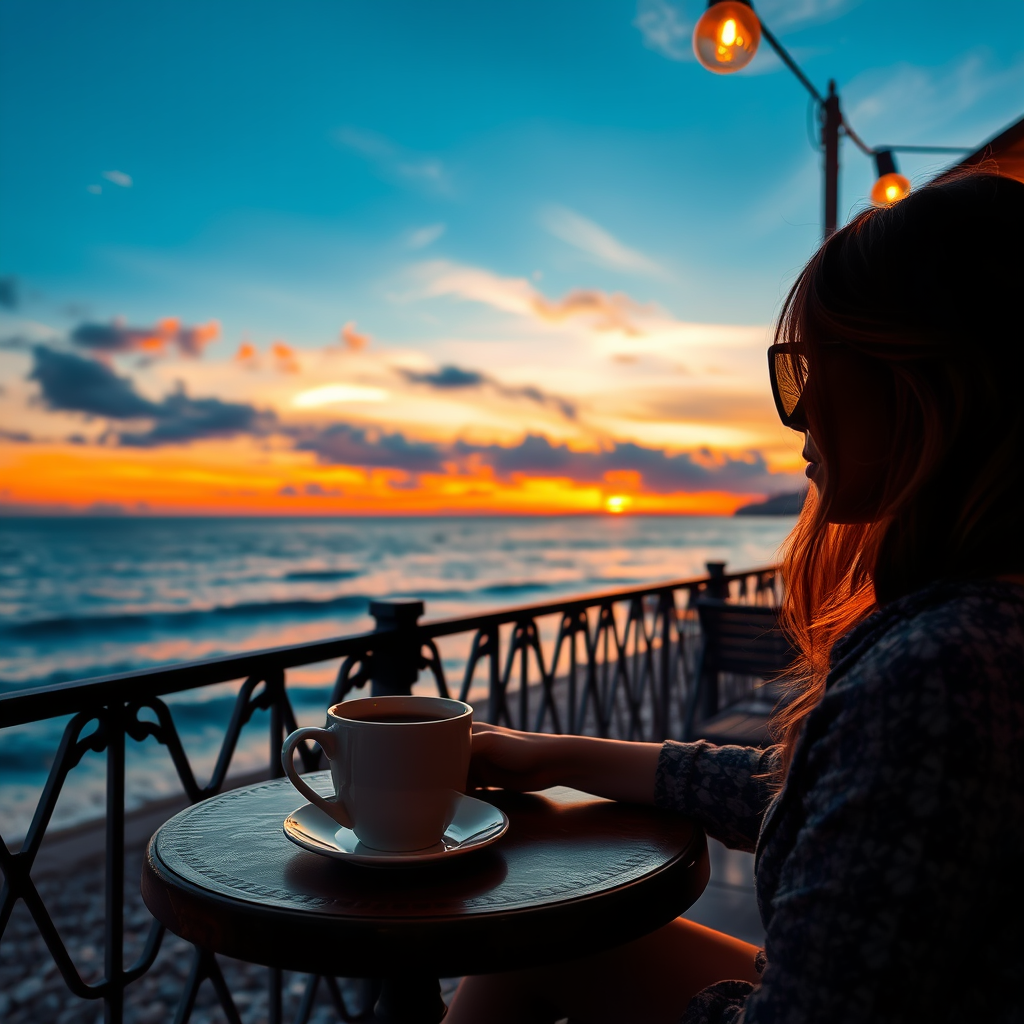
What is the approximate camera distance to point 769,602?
642cm

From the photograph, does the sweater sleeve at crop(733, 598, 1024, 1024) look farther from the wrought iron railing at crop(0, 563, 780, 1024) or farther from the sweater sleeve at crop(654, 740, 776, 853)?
the wrought iron railing at crop(0, 563, 780, 1024)

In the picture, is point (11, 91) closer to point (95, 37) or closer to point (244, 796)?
point (95, 37)

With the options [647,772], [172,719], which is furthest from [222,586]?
[647,772]

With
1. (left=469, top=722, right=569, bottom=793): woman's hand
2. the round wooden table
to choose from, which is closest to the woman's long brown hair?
the round wooden table

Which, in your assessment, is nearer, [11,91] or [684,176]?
[684,176]

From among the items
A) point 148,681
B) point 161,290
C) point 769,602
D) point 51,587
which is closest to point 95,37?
point 161,290

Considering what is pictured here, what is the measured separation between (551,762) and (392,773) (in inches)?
17.4

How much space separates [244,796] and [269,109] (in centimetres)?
2405

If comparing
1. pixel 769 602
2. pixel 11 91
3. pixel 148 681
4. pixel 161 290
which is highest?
pixel 11 91

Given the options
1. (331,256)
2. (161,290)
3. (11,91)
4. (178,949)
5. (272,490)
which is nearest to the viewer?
(178,949)

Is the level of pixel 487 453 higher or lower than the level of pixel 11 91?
lower

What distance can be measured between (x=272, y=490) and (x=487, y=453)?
11837 mm

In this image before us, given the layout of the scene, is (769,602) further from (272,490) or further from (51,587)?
(272,490)

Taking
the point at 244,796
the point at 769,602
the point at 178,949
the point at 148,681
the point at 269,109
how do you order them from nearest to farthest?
the point at 244,796
the point at 148,681
the point at 178,949
the point at 769,602
the point at 269,109
